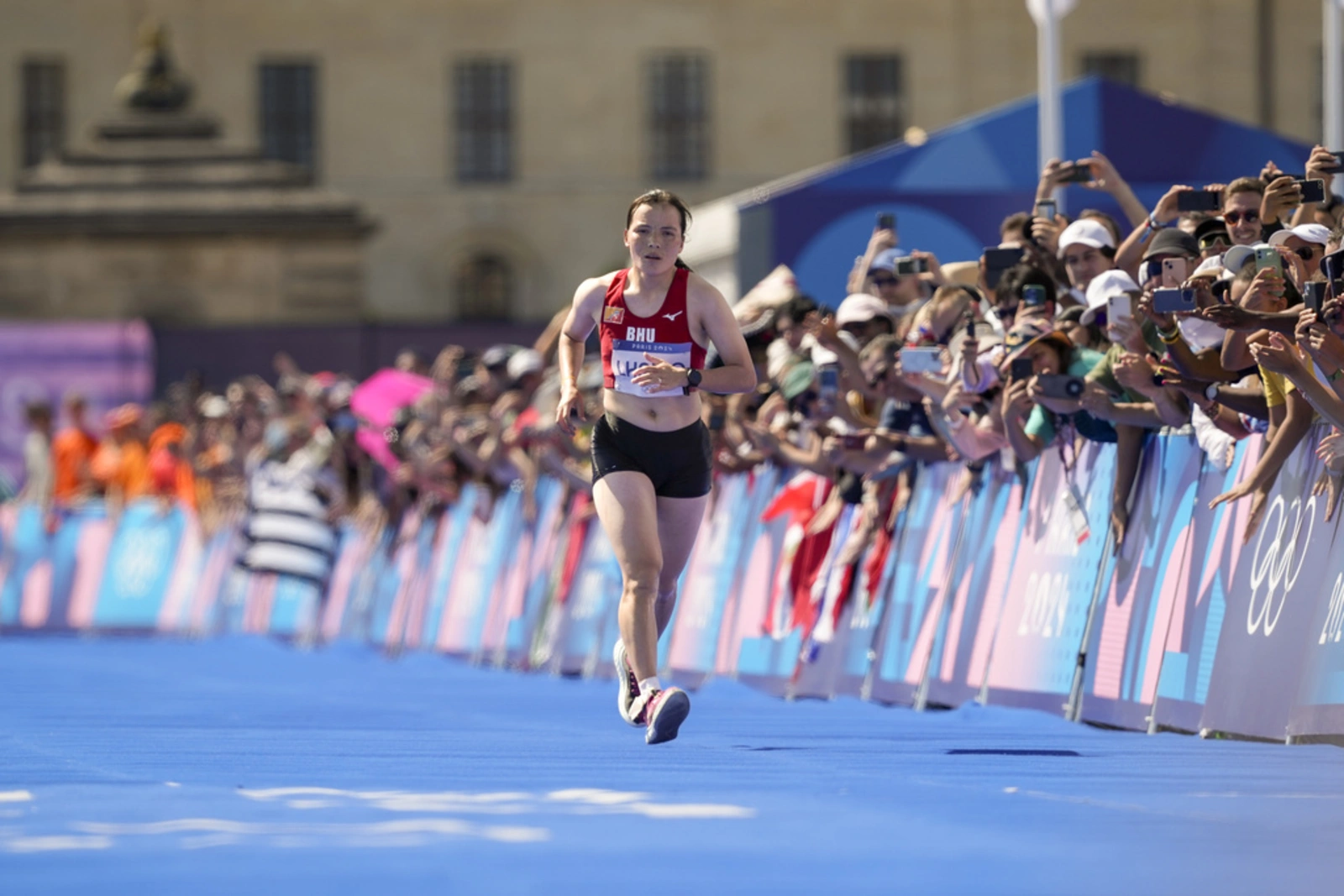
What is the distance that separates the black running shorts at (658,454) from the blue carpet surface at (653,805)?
3.29 feet

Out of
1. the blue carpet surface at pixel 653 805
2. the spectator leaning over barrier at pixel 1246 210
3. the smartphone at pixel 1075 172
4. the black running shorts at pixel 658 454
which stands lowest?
the blue carpet surface at pixel 653 805

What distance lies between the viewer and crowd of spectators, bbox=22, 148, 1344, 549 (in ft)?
33.6

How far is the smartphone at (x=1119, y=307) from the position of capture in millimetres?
11039

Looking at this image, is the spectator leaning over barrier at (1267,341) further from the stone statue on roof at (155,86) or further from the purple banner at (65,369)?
the stone statue on roof at (155,86)

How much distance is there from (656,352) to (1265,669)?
2.57 meters

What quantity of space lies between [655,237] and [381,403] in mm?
12719

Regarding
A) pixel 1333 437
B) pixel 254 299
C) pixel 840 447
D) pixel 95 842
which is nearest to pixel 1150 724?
pixel 1333 437

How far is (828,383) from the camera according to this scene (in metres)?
A: 13.7

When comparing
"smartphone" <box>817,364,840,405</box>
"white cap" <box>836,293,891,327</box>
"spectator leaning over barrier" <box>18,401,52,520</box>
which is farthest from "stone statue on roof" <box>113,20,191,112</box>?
"smartphone" <box>817,364,840,405</box>

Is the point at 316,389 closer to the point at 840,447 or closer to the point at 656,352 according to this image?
the point at 840,447

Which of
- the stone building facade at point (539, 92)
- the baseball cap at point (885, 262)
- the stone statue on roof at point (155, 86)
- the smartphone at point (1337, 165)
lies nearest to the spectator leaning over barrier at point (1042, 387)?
the smartphone at point (1337, 165)

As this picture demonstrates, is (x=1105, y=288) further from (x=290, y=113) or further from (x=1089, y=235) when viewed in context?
(x=290, y=113)

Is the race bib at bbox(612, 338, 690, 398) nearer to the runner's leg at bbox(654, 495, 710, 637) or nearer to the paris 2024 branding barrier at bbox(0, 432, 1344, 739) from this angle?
the runner's leg at bbox(654, 495, 710, 637)

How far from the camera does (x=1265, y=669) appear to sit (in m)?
10.1
